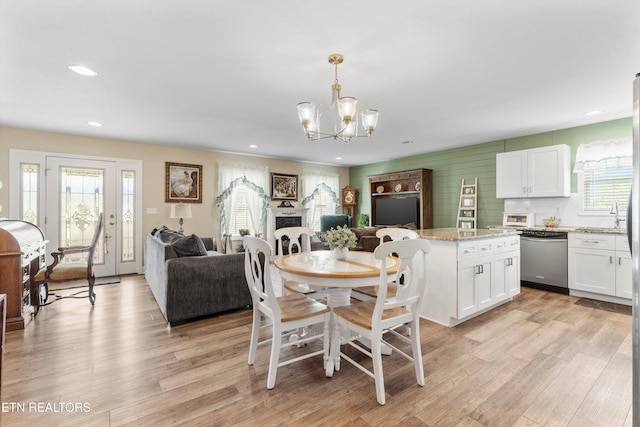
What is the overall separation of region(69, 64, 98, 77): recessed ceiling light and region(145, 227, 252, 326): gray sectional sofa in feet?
5.67

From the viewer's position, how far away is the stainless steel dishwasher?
4.13 m

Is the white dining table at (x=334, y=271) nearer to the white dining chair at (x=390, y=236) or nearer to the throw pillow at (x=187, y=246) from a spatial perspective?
the white dining chair at (x=390, y=236)

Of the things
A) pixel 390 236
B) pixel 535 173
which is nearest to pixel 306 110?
pixel 390 236

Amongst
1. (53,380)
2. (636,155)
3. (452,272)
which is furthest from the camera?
(452,272)

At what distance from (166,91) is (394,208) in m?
5.15

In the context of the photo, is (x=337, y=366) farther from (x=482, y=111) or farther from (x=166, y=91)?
(x=482, y=111)

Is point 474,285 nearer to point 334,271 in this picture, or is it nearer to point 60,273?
point 334,271

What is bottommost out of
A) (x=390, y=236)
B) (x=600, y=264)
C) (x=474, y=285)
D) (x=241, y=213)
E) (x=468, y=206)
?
(x=474, y=285)

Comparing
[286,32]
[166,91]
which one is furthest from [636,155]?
[166,91]

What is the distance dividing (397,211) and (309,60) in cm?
Result: 485

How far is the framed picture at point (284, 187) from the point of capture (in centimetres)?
697

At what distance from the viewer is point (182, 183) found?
586cm

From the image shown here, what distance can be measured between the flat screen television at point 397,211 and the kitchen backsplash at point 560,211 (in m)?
1.70

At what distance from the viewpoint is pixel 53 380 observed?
79.7 inches
